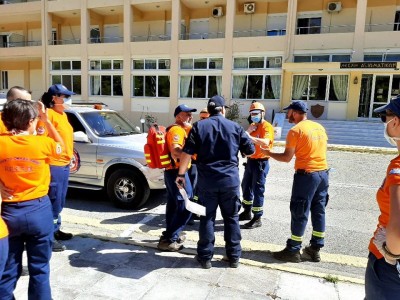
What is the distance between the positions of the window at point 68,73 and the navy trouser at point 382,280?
23658mm

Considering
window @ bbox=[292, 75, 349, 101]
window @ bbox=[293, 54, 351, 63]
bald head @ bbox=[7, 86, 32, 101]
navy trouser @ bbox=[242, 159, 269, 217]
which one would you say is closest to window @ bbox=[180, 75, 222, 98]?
window @ bbox=[292, 75, 349, 101]

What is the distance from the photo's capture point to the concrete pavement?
313 centimetres

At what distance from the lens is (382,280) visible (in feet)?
5.90

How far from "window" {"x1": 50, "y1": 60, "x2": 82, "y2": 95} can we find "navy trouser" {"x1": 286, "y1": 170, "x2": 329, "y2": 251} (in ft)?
72.1

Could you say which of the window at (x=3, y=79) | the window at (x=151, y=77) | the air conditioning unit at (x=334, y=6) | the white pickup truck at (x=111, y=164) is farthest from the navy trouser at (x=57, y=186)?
the window at (x=3, y=79)

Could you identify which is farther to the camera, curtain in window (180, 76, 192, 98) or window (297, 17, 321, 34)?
curtain in window (180, 76, 192, 98)

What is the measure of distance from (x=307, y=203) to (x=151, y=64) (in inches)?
746

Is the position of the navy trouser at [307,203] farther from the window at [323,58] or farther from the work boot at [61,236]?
the window at [323,58]

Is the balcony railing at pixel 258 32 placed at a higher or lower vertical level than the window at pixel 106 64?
higher

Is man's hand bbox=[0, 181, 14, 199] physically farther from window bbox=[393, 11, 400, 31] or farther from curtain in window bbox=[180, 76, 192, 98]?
window bbox=[393, 11, 400, 31]

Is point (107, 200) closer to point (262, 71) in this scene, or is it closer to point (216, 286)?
point (216, 286)

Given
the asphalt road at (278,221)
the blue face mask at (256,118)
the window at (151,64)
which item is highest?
the window at (151,64)

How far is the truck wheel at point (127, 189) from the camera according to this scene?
5.57 metres

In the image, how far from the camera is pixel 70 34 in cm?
2417
